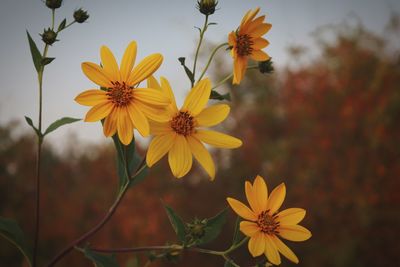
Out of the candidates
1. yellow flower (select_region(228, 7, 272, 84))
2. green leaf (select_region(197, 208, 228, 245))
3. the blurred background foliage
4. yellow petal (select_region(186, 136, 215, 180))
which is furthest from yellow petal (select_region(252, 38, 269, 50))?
the blurred background foliage

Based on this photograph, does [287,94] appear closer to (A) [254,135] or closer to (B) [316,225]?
(A) [254,135]

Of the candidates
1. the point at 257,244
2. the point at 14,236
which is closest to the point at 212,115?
the point at 257,244

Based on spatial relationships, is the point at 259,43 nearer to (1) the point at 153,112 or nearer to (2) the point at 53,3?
(1) the point at 153,112

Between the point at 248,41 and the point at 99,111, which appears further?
the point at 248,41

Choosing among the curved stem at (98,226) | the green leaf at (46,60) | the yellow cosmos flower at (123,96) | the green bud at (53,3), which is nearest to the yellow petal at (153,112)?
the yellow cosmos flower at (123,96)

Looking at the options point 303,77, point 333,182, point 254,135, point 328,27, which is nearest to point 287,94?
point 303,77

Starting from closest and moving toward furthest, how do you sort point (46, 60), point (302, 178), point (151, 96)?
point (151, 96) < point (46, 60) < point (302, 178)

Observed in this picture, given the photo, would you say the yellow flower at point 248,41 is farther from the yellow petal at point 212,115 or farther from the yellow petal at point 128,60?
the yellow petal at point 128,60
